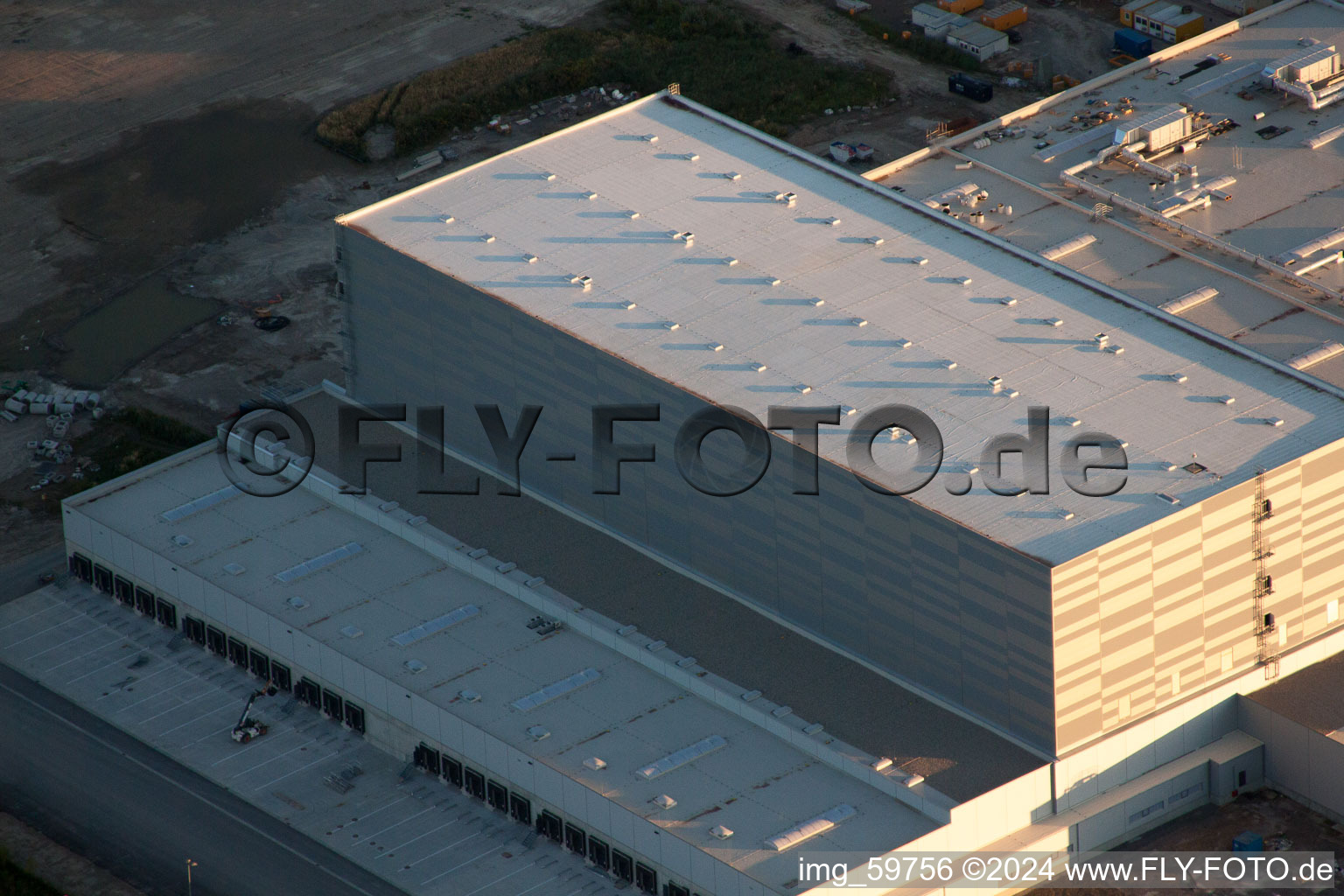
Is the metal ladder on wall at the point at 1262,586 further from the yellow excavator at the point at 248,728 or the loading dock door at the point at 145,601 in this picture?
the loading dock door at the point at 145,601

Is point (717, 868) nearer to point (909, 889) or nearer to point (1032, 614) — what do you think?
point (909, 889)

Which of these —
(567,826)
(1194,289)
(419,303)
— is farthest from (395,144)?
(567,826)

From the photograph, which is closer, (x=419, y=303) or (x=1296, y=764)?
(x=1296, y=764)

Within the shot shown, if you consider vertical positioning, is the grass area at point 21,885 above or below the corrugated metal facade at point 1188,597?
below

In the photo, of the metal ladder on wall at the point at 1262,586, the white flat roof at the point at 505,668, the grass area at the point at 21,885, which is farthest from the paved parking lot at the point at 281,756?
the metal ladder on wall at the point at 1262,586

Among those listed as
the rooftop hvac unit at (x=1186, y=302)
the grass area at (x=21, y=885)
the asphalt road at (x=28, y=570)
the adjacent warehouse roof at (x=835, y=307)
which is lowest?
the grass area at (x=21, y=885)

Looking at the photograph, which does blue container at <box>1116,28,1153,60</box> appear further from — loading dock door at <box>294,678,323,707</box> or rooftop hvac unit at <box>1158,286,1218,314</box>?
loading dock door at <box>294,678,323,707</box>

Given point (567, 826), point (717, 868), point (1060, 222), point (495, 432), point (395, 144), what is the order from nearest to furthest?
point (717, 868)
point (567, 826)
point (495, 432)
point (1060, 222)
point (395, 144)

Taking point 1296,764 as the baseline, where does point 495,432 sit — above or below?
above
